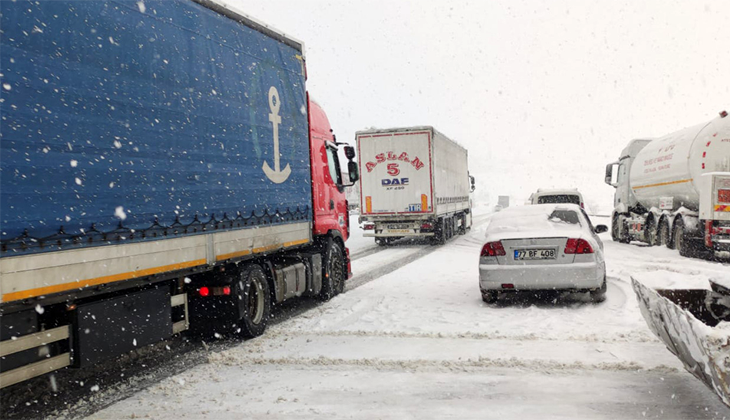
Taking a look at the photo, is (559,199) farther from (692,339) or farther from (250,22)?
(692,339)

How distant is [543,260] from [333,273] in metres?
3.67

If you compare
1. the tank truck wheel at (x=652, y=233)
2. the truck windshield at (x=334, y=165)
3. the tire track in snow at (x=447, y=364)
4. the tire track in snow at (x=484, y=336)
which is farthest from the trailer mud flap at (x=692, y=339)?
the tank truck wheel at (x=652, y=233)

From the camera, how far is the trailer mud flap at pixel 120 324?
15.5ft

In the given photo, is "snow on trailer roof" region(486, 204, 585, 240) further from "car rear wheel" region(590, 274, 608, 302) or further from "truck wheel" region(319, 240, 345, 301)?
"truck wheel" region(319, 240, 345, 301)

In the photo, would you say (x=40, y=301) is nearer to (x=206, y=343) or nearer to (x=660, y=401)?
(x=206, y=343)

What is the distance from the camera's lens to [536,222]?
360 inches

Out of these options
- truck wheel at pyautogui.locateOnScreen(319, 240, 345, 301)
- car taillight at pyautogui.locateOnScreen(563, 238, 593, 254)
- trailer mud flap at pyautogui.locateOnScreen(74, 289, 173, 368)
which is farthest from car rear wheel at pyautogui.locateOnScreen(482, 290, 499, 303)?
trailer mud flap at pyautogui.locateOnScreen(74, 289, 173, 368)

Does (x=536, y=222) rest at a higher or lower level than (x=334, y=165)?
lower

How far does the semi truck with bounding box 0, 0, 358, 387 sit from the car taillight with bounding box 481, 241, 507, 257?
2715mm

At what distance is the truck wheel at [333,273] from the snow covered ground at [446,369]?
63 cm

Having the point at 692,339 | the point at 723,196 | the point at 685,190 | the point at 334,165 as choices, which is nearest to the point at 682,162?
the point at 685,190

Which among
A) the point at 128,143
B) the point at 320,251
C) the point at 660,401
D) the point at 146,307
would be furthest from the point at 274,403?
the point at 320,251

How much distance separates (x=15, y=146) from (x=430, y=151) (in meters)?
17.4

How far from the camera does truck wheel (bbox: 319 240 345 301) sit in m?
10.0
